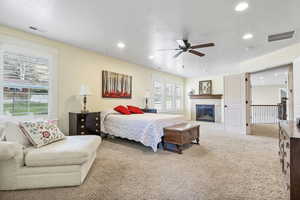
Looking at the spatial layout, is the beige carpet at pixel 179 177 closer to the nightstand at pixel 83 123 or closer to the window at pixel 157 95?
the nightstand at pixel 83 123

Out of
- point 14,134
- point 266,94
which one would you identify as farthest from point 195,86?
point 14,134

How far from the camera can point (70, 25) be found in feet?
9.86

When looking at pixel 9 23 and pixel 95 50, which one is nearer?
pixel 9 23

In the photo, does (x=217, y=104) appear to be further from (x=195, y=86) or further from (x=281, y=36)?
(x=281, y=36)

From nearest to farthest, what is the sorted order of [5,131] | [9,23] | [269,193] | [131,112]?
[269,193], [5,131], [9,23], [131,112]

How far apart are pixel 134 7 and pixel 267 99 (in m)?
12.7

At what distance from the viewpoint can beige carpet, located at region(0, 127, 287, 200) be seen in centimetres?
178

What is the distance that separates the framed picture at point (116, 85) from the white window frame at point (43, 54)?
4.74ft

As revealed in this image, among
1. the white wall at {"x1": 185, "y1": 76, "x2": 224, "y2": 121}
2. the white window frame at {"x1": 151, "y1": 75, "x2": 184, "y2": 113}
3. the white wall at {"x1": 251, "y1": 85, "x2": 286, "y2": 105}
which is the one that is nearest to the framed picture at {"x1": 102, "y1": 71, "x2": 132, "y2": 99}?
the white window frame at {"x1": 151, "y1": 75, "x2": 184, "y2": 113}

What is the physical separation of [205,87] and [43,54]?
25.1 feet

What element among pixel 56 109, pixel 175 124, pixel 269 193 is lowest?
pixel 269 193

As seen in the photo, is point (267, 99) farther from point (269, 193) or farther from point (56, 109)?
point (56, 109)

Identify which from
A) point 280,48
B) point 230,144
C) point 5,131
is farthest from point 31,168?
point 280,48

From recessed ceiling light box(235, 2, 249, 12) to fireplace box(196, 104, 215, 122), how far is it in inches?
252
